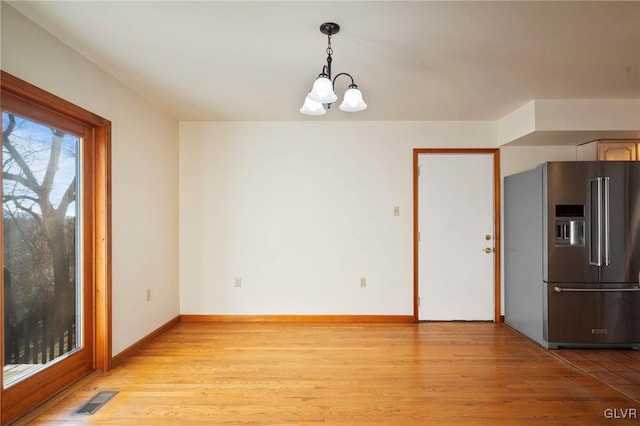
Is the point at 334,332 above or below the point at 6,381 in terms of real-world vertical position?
below

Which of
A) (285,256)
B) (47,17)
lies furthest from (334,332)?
(47,17)

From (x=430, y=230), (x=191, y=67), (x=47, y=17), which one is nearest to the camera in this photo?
(x=47, y=17)

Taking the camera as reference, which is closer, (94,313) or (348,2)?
(348,2)

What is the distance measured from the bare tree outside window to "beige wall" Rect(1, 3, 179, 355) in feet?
1.02

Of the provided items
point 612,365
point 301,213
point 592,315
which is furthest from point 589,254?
Result: point 301,213

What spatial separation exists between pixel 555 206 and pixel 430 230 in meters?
1.27

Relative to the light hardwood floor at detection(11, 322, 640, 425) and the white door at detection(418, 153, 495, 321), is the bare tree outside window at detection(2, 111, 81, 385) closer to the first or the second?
the light hardwood floor at detection(11, 322, 640, 425)

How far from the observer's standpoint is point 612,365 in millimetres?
2742

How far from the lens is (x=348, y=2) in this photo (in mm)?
1734

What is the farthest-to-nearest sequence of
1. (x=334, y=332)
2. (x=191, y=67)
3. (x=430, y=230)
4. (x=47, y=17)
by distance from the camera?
(x=430, y=230) < (x=334, y=332) < (x=191, y=67) < (x=47, y=17)

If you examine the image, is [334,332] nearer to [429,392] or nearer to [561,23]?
[429,392]

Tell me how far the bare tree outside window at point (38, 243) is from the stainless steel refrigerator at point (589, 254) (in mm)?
4172

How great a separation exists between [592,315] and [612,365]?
0.46 m

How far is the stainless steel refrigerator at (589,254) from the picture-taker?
301 cm
